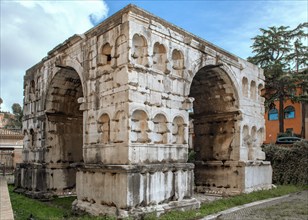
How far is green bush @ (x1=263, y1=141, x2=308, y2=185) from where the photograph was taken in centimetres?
1622

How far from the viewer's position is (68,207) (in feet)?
36.4

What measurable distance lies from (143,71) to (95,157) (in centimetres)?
284

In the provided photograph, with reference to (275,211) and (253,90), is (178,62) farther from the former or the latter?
(253,90)

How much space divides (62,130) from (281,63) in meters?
17.6

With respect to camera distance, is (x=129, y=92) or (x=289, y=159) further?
(x=289, y=159)

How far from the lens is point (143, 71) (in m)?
9.06

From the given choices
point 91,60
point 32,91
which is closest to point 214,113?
point 91,60

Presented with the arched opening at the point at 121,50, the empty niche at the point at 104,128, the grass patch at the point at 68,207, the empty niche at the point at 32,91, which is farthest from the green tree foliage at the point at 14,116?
the arched opening at the point at 121,50

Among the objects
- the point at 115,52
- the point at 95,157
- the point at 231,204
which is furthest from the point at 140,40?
the point at 231,204

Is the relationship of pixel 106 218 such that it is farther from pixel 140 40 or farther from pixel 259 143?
pixel 259 143

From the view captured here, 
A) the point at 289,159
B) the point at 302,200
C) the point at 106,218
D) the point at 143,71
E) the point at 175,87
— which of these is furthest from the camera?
the point at 289,159

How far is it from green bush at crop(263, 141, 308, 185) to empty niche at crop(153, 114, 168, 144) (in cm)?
960

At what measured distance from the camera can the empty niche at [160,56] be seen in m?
9.73

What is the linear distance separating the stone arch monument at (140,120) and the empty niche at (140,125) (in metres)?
0.03
